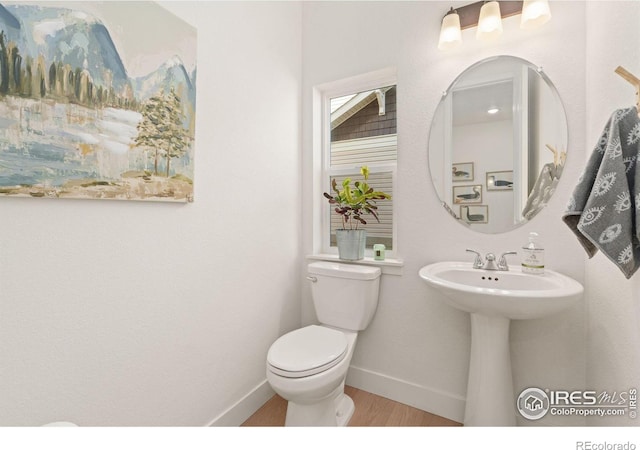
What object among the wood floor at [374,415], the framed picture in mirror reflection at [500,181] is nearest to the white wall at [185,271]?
the wood floor at [374,415]

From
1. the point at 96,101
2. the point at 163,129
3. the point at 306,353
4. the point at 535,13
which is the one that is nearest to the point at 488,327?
the point at 306,353

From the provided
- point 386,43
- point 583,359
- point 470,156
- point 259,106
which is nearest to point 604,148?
point 470,156

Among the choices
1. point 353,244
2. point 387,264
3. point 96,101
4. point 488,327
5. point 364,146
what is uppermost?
point 364,146

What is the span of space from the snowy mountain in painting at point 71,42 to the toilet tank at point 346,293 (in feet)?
4.06

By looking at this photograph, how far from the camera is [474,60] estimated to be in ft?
4.99

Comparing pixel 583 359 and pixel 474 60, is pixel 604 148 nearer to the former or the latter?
pixel 474 60

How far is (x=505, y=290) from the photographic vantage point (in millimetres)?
1094

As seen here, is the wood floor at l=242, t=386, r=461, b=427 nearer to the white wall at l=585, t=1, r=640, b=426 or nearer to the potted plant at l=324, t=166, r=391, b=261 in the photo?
the white wall at l=585, t=1, r=640, b=426

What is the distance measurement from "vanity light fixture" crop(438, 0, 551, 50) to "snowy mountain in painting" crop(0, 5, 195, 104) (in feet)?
4.71

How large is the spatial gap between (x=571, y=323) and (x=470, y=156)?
0.93m

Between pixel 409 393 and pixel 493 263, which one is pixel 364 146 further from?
pixel 409 393

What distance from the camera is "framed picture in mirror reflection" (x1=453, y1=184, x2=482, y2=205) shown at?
154cm

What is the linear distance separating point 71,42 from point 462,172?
172 cm
